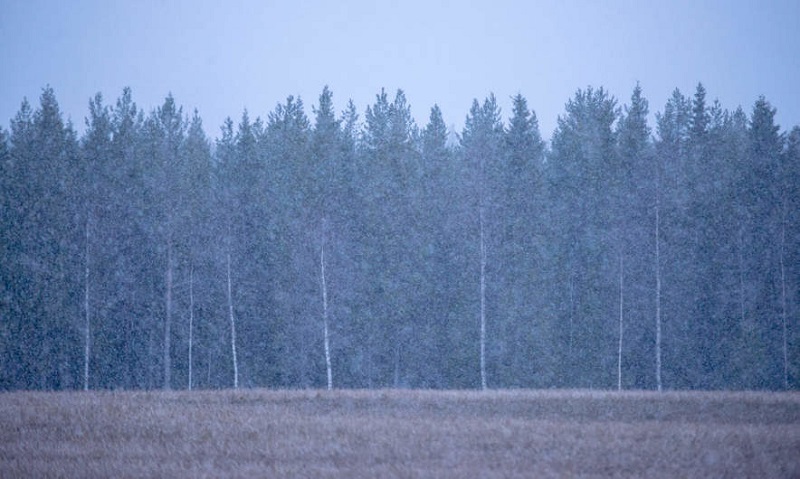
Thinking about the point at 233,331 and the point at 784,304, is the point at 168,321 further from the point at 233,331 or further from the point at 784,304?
the point at 784,304

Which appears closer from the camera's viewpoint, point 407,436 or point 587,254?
point 407,436

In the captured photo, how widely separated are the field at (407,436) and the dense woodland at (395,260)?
16.7m

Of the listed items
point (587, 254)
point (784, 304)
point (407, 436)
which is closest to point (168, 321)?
point (587, 254)

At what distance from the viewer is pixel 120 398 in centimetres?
2212

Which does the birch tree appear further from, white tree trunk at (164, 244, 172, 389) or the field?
white tree trunk at (164, 244, 172, 389)

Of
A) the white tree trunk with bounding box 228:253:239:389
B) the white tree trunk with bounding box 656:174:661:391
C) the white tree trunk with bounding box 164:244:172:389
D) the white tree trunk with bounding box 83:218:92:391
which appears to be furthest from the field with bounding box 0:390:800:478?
the white tree trunk with bounding box 164:244:172:389

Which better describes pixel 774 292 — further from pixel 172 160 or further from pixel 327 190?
pixel 172 160

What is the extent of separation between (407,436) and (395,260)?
2633cm

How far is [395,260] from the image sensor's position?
136 ft

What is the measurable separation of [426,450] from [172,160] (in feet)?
100

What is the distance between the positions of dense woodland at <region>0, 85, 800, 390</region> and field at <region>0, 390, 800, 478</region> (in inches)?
658

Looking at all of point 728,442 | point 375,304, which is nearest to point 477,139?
point 375,304

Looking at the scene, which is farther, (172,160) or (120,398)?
(172,160)

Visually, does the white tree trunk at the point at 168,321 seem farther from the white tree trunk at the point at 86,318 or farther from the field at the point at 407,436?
the field at the point at 407,436
